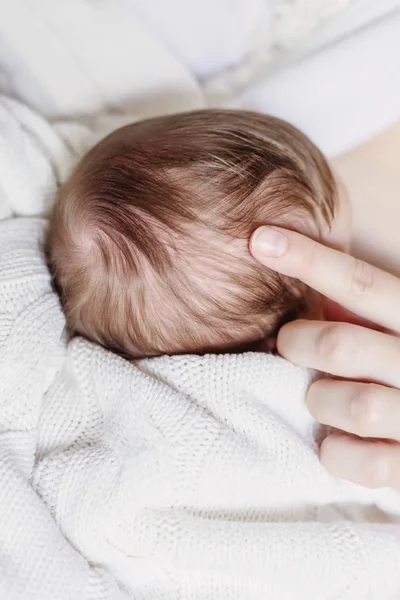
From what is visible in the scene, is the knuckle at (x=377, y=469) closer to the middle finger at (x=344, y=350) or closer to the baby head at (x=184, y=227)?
the middle finger at (x=344, y=350)

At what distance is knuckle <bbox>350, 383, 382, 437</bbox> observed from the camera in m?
0.81

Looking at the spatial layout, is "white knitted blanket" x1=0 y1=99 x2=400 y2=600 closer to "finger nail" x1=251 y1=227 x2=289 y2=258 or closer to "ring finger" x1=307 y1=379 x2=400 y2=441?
"ring finger" x1=307 y1=379 x2=400 y2=441

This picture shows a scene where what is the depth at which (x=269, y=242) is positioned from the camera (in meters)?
0.77

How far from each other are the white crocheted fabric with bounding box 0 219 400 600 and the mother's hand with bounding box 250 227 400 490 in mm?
44

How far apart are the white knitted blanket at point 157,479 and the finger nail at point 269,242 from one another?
0.16 metres

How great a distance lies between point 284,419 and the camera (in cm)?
89

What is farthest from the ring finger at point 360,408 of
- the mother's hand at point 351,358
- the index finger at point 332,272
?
the index finger at point 332,272

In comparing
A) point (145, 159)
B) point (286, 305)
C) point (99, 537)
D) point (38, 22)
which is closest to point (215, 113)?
point (145, 159)

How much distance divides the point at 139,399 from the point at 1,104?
51cm

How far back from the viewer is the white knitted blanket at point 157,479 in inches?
31.0

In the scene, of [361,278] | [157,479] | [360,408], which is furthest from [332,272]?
[157,479]

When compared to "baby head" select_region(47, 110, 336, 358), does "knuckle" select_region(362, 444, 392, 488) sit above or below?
below

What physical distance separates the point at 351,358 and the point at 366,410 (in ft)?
0.23

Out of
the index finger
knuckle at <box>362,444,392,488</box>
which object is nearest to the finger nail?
the index finger
